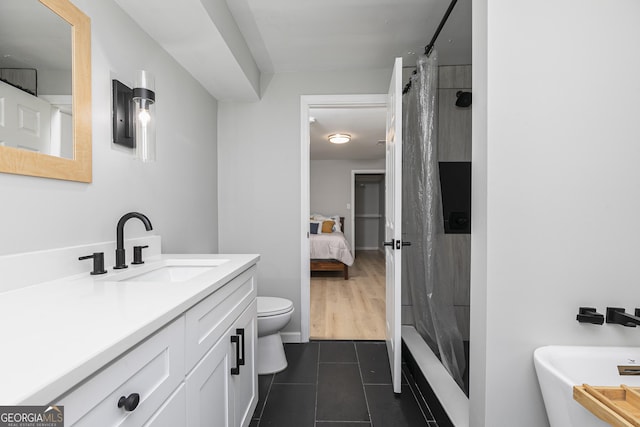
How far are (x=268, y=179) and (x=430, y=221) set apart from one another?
4.66 feet

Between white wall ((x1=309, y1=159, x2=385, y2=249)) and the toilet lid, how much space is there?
17.3 feet

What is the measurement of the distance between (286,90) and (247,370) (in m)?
2.21

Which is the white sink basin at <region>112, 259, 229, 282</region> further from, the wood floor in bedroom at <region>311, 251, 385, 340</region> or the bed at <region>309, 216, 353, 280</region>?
the bed at <region>309, 216, 353, 280</region>

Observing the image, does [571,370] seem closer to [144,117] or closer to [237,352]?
[237,352]

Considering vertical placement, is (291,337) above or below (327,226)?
below

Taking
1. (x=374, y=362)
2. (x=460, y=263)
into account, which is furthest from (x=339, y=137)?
(x=374, y=362)

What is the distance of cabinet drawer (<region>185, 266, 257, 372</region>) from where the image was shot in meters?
0.95

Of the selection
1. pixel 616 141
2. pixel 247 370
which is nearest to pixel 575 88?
pixel 616 141

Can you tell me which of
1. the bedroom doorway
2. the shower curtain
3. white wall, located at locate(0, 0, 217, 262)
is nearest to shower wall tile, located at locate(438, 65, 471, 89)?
the shower curtain

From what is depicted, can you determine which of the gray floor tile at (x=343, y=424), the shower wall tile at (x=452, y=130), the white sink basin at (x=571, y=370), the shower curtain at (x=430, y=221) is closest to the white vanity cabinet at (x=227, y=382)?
the gray floor tile at (x=343, y=424)

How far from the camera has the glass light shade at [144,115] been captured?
1364 mm

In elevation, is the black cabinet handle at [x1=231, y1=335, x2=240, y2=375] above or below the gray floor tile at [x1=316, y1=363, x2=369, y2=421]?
above

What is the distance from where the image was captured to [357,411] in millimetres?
1781

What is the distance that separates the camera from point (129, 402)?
64 centimetres
